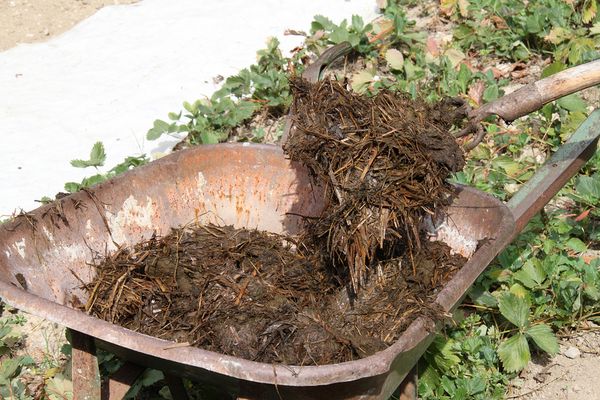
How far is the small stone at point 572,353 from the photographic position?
124 inches

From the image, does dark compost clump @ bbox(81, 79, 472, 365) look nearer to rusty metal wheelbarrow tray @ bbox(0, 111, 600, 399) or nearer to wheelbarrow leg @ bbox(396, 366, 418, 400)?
rusty metal wheelbarrow tray @ bbox(0, 111, 600, 399)

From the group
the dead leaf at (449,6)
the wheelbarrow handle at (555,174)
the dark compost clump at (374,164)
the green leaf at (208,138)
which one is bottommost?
the green leaf at (208,138)

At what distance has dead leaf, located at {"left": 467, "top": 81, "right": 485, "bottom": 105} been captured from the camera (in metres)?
4.43

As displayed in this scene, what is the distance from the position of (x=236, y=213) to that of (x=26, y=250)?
0.93 m

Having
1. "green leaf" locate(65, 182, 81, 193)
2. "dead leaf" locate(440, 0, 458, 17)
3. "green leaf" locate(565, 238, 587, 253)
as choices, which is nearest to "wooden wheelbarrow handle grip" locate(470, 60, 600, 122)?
"green leaf" locate(565, 238, 587, 253)

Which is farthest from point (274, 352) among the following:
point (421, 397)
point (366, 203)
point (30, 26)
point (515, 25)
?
point (30, 26)

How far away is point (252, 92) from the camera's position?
15.8ft

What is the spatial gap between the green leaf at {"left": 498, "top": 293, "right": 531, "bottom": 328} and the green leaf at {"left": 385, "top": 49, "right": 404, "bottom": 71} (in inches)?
84.9

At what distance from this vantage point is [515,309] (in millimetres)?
3051

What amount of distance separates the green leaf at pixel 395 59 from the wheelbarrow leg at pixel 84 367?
3.08 m

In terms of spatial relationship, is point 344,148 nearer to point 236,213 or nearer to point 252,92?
point 236,213

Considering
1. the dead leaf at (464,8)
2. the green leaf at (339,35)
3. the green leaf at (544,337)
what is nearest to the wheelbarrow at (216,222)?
the green leaf at (544,337)

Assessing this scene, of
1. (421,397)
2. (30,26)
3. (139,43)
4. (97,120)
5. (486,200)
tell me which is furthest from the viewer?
(30,26)

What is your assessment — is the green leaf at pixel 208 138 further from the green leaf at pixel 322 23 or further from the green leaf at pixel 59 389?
the green leaf at pixel 59 389
